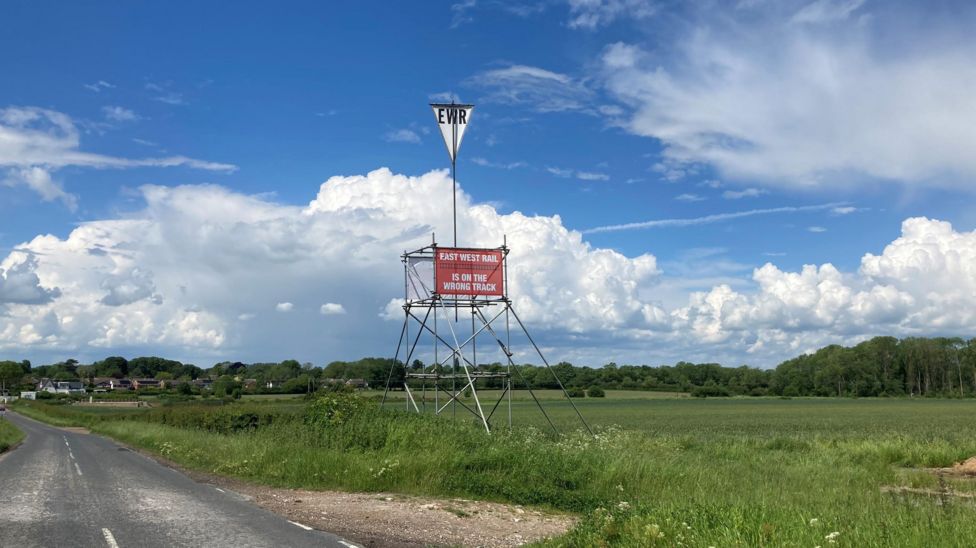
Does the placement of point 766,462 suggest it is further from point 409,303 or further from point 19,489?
point 19,489

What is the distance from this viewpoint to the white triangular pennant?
88.6 ft

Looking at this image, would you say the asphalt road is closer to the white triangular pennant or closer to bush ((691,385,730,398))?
the white triangular pennant

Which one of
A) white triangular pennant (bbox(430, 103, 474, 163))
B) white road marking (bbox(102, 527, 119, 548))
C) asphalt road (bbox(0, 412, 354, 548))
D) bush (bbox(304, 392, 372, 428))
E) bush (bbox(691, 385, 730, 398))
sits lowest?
A: bush (bbox(691, 385, 730, 398))

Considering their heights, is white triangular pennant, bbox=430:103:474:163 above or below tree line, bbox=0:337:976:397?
above

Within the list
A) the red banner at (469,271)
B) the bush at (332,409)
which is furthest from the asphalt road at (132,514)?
the red banner at (469,271)

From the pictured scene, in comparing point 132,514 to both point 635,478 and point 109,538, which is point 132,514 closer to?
point 109,538

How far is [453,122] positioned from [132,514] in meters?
17.4

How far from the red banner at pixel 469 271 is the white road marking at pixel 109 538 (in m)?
15.5

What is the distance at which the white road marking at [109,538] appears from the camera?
34.8ft

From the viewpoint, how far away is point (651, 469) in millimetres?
16797

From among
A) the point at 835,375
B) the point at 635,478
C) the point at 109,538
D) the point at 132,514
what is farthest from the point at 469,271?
the point at 835,375

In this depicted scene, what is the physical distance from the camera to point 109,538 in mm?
11172

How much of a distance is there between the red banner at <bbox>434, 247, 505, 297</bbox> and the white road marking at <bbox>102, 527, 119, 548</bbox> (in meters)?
15.5

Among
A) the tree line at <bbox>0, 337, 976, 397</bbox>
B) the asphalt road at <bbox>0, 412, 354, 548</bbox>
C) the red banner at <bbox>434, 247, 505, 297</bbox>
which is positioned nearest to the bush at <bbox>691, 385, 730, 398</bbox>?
the tree line at <bbox>0, 337, 976, 397</bbox>
